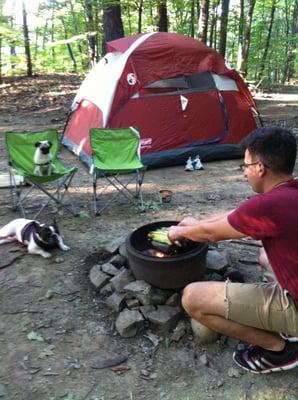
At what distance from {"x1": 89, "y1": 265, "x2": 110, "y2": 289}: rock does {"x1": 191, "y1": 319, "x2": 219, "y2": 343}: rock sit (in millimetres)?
878

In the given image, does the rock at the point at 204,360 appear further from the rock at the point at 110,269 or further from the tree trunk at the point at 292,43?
the tree trunk at the point at 292,43

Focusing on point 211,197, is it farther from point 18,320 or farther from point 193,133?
point 18,320

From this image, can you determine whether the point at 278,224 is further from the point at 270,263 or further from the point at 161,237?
the point at 161,237

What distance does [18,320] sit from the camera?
309 cm

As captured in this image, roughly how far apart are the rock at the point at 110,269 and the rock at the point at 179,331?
2.38ft

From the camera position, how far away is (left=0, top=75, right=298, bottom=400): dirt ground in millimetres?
2469

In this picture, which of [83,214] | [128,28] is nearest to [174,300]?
[83,214]

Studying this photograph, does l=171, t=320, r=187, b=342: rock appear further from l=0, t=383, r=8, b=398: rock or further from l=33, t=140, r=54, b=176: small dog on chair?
l=33, t=140, r=54, b=176: small dog on chair

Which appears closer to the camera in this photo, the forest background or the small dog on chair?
the small dog on chair

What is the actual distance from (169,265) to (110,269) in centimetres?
77

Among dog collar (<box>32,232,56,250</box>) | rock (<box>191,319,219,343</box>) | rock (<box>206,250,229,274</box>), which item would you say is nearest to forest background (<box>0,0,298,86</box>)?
dog collar (<box>32,232,56,250</box>)

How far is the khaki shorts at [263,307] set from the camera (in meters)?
2.27

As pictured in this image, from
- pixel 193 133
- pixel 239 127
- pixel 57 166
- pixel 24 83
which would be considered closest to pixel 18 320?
pixel 57 166

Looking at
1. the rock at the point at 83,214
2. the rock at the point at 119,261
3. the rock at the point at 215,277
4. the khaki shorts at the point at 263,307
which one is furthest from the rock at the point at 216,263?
the rock at the point at 83,214
